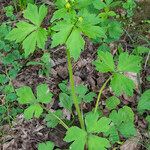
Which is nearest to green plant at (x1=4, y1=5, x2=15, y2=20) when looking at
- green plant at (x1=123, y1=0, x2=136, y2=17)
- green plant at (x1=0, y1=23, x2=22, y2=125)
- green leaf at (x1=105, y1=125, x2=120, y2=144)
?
green plant at (x1=0, y1=23, x2=22, y2=125)

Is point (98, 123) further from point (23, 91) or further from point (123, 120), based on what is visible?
point (23, 91)

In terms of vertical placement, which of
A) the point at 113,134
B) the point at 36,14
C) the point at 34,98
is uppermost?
the point at 36,14

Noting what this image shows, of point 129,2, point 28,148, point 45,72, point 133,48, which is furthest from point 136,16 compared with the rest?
point 28,148

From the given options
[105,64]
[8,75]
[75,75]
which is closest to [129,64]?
[105,64]

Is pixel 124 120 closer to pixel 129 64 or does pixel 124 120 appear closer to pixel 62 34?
pixel 129 64

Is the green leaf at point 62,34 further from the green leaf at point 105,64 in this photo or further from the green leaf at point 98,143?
the green leaf at point 98,143

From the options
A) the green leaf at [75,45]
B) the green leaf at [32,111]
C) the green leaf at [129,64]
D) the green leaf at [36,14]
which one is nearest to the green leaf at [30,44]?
the green leaf at [36,14]

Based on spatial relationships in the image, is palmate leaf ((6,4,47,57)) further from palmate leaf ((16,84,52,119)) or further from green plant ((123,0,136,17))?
green plant ((123,0,136,17))
